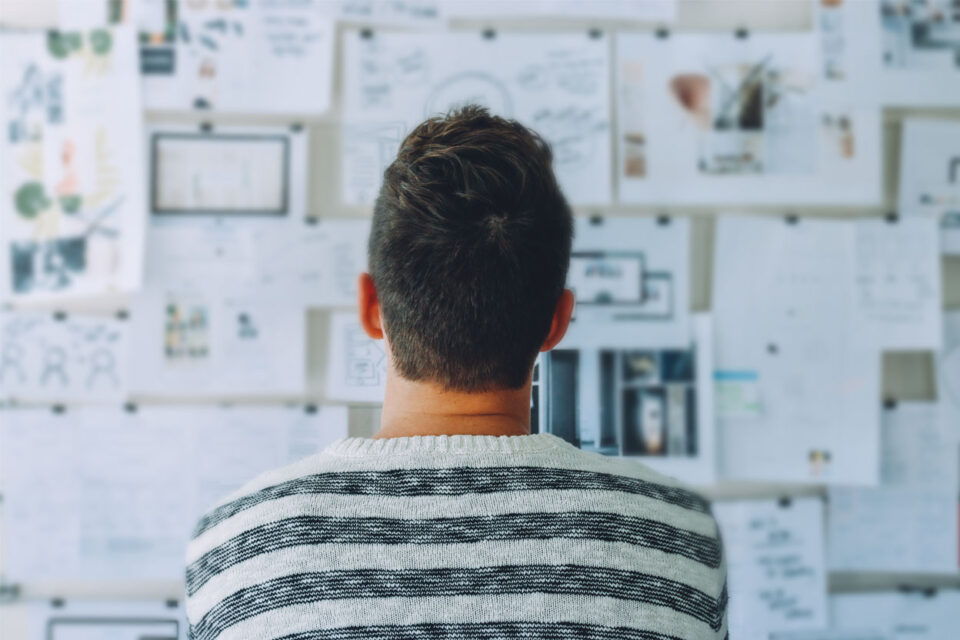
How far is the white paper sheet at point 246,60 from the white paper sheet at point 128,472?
48cm

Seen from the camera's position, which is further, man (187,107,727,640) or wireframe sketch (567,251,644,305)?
wireframe sketch (567,251,644,305)

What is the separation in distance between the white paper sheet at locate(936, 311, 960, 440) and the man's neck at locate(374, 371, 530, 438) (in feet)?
3.02

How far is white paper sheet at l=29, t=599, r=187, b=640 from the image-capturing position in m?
1.11

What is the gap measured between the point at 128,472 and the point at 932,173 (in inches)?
53.6

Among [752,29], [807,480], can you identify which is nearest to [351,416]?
[807,480]

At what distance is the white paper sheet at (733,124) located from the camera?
3.63ft

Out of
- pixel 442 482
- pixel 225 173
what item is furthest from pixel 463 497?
pixel 225 173

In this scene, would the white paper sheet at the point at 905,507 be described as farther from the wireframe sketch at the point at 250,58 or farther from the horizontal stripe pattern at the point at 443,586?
the wireframe sketch at the point at 250,58

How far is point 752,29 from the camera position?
112 cm

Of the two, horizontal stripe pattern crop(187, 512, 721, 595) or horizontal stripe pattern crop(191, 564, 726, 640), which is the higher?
horizontal stripe pattern crop(187, 512, 721, 595)

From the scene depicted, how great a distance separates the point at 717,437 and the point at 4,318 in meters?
1.14

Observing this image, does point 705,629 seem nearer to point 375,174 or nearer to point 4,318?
point 375,174

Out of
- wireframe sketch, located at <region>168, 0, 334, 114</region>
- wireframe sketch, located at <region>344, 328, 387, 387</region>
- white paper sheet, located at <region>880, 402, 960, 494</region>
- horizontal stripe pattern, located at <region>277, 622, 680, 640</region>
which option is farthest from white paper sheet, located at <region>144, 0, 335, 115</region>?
white paper sheet, located at <region>880, 402, 960, 494</region>

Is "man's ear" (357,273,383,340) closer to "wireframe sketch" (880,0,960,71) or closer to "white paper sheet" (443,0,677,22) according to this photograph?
"white paper sheet" (443,0,677,22)
